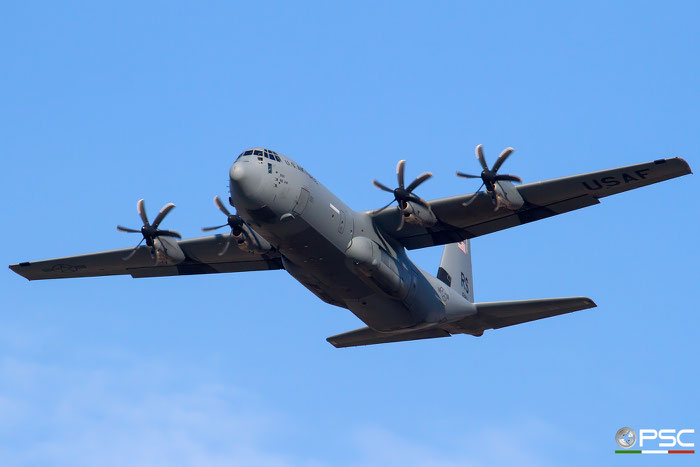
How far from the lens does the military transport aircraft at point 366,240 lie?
30.8 m

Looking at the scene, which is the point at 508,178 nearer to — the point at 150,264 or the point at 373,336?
the point at 373,336

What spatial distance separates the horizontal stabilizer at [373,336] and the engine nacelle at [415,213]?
7.13m

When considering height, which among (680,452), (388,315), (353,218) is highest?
(353,218)

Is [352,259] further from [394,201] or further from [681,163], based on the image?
[681,163]

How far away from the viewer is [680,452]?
30.7 metres

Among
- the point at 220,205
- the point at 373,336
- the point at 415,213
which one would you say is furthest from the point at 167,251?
the point at 415,213

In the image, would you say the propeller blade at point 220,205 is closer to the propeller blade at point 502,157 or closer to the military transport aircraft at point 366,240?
the military transport aircraft at point 366,240

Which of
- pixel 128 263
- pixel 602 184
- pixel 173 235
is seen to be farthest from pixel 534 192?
pixel 128 263

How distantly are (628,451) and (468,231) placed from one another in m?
9.58

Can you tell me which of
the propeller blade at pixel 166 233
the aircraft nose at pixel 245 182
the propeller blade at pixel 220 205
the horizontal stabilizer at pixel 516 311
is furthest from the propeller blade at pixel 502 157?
the propeller blade at pixel 166 233

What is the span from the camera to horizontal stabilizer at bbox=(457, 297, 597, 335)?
35.1 meters

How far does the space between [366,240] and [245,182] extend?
539 cm

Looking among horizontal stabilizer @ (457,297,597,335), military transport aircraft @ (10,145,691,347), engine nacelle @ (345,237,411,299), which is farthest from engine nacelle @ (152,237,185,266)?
horizontal stabilizer @ (457,297,597,335)

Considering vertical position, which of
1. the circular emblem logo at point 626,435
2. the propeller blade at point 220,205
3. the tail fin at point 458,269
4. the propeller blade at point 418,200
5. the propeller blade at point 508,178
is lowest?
the circular emblem logo at point 626,435
